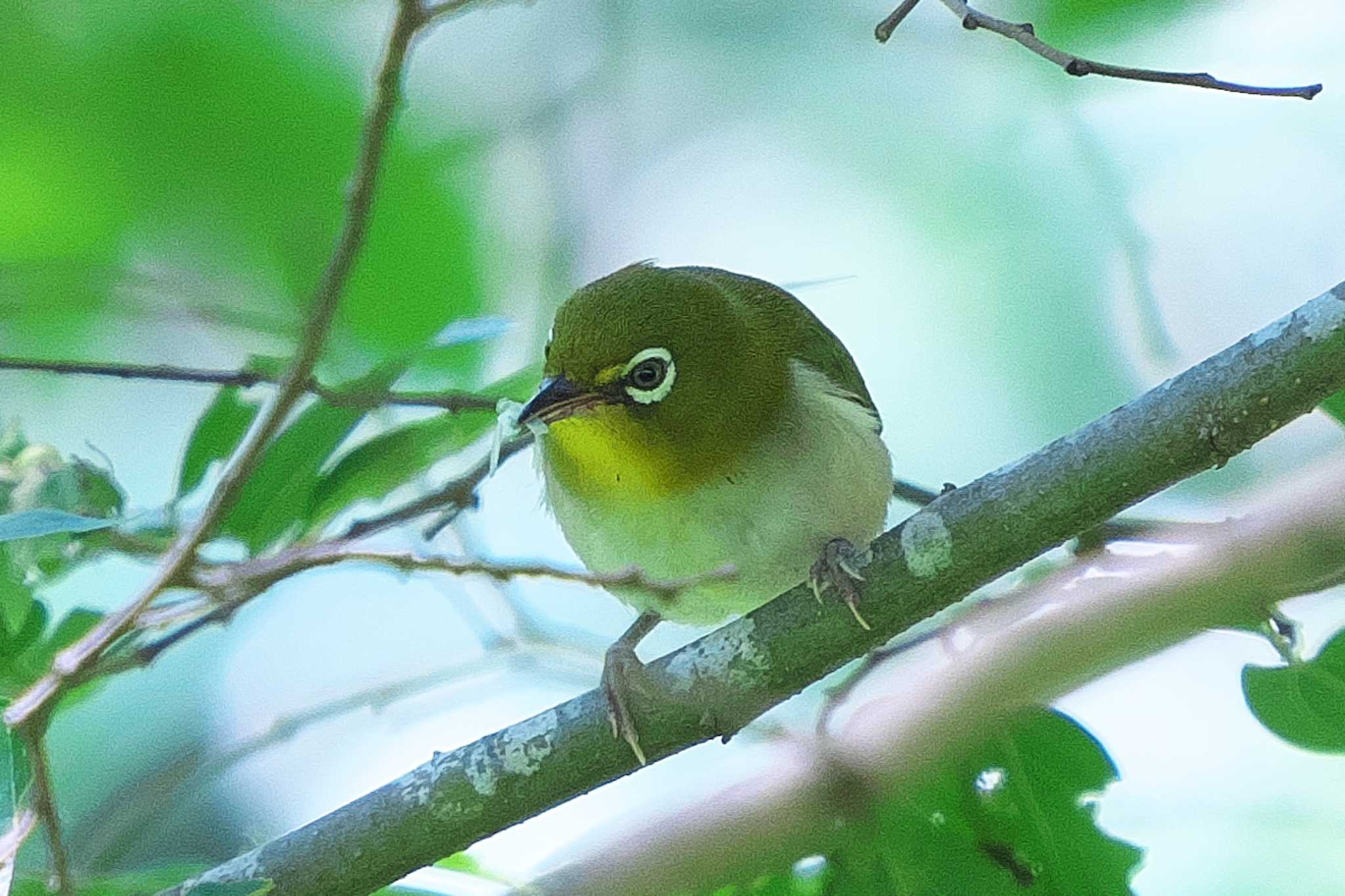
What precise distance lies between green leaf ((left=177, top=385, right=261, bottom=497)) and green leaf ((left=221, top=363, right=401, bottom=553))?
0.08 m

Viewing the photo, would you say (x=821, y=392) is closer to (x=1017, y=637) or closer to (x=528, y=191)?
(x=1017, y=637)

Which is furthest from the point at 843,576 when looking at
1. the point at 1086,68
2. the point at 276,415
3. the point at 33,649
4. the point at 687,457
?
the point at 33,649

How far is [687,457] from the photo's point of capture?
343 centimetres

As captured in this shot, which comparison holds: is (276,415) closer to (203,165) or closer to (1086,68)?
(1086,68)

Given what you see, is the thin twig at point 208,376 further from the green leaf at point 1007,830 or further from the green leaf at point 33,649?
the green leaf at point 1007,830

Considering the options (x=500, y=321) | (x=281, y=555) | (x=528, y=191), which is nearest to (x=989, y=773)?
(x=500, y=321)

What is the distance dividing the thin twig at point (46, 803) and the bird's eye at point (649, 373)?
157 centimetres

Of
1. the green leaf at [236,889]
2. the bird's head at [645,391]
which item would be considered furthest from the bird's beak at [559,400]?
the green leaf at [236,889]

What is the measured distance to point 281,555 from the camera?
219 cm

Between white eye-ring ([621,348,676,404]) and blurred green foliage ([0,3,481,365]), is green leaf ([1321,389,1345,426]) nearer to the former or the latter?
white eye-ring ([621,348,676,404])

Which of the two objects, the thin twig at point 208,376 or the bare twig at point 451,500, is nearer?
the thin twig at point 208,376

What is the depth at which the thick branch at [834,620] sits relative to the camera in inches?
92.9

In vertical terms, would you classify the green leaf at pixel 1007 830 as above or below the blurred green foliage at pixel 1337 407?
below

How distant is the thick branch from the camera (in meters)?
2.36
